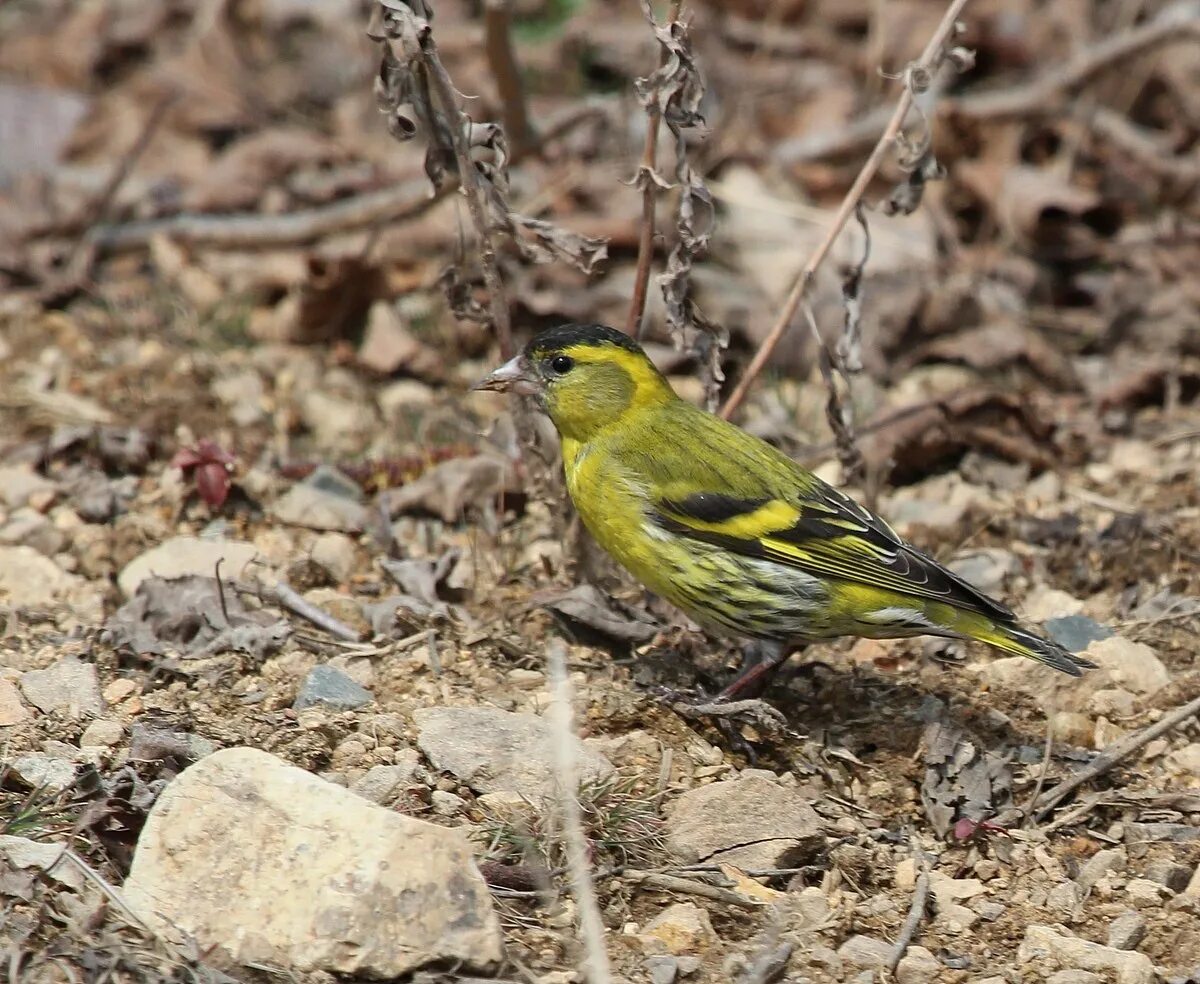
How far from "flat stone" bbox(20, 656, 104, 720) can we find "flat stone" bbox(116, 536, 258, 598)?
66 cm

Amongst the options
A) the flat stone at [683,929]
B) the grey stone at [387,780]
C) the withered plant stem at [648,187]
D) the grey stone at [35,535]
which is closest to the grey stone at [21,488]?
the grey stone at [35,535]

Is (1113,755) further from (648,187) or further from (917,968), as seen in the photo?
(648,187)

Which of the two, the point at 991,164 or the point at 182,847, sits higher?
the point at 991,164

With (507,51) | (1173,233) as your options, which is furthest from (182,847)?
(1173,233)

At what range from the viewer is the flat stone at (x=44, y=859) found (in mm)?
3205

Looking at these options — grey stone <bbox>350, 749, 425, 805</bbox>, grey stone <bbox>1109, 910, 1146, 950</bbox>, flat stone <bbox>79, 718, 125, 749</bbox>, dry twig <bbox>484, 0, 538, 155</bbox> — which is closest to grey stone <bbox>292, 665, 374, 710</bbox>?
grey stone <bbox>350, 749, 425, 805</bbox>

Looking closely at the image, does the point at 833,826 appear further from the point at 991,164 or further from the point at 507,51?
the point at 991,164

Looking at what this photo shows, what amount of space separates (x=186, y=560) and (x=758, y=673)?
5.86ft

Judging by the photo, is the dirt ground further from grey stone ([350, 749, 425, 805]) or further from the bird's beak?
the bird's beak

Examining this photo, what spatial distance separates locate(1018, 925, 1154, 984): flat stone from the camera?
3.36 metres

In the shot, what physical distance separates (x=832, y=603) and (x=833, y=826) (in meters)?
0.65

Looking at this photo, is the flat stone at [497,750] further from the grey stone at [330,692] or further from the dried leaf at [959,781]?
the dried leaf at [959,781]

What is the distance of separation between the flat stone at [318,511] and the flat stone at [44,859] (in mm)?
1987

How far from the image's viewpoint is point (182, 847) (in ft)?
10.5
